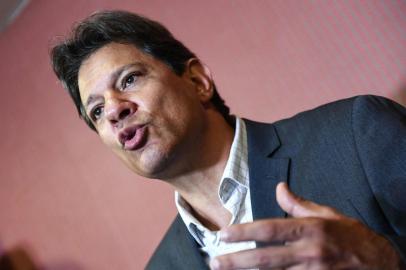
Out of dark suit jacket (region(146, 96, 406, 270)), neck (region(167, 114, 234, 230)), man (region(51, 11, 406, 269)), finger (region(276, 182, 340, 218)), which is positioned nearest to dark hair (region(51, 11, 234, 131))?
man (region(51, 11, 406, 269))

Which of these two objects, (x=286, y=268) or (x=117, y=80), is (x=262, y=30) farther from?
(x=286, y=268)

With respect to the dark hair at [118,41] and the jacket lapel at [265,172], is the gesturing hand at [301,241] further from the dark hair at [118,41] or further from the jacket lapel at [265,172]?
the dark hair at [118,41]

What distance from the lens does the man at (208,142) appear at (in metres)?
0.86

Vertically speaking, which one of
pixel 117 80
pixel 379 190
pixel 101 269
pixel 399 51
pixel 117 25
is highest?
pixel 117 25

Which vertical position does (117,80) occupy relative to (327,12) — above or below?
above

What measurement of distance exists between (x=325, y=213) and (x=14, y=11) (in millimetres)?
1975

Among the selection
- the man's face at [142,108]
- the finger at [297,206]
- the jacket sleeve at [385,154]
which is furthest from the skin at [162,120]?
the finger at [297,206]

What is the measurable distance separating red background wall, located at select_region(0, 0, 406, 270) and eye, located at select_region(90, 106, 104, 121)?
506 millimetres

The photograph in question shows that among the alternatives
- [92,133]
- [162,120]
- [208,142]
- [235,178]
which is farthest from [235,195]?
[92,133]

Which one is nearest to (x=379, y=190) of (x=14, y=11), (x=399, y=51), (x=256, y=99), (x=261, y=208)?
(x=261, y=208)

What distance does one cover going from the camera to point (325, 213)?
0.56 meters

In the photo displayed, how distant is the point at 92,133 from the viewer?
70.3 inches

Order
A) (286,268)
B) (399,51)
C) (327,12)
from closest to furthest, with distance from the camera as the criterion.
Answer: (286,268)
(399,51)
(327,12)

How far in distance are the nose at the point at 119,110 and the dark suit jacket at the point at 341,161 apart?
0.30 meters
